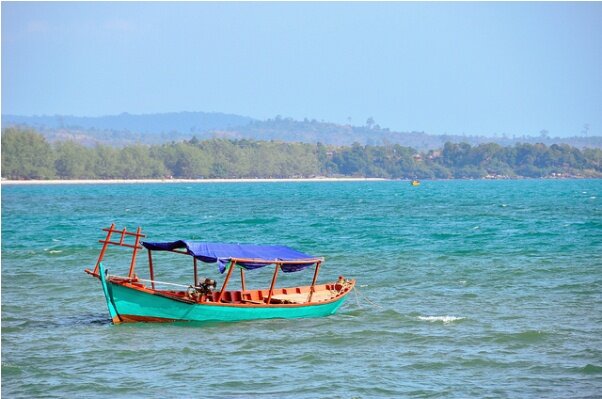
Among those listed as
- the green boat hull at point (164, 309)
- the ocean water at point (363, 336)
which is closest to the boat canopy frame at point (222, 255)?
the green boat hull at point (164, 309)

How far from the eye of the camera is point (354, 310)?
32531mm

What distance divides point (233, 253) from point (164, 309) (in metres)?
2.57

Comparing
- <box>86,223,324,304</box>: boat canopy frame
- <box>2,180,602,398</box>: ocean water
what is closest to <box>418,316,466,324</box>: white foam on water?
<box>2,180,602,398</box>: ocean water

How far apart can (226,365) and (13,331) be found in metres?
7.77

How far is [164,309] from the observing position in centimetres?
2920

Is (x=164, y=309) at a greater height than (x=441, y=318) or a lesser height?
greater

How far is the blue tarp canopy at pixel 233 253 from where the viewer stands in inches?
1146

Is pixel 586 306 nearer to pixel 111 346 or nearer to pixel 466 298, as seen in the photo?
pixel 466 298

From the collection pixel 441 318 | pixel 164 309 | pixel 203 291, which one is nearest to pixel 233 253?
pixel 203 291

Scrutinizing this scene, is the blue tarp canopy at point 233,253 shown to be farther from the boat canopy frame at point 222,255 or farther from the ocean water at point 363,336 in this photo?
the ocean water at point 363,336

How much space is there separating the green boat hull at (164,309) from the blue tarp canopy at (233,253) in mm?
1243

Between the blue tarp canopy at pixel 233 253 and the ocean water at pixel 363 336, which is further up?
the blue tarp canopy at pixel 233 253

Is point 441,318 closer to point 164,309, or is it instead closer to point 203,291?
point 203,291

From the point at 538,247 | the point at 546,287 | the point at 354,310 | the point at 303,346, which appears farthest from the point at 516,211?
the point at 303,346
